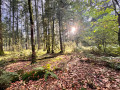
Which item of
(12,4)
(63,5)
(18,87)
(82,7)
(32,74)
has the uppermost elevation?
(12,4)

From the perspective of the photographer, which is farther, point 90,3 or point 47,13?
point 47,13

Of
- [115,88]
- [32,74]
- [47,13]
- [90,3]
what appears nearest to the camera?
[115,88]

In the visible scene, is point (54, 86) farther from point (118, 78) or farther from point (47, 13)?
point (47, 13)

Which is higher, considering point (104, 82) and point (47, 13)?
point (47, 13)

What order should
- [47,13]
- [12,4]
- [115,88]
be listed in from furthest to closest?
[12,4] → [47,13] → [115,88]

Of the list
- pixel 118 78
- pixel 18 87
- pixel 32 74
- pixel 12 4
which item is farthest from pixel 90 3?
pixel 12 4

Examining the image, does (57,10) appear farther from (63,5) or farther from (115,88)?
(115,88)

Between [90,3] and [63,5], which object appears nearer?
[90,3]

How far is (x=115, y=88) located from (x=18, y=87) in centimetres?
418

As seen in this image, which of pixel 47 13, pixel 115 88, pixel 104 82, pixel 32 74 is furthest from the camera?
pixel 47 13

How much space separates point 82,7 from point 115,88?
222 inches

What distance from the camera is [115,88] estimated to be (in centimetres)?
241

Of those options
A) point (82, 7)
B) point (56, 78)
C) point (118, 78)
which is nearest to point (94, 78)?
point (118, 78)

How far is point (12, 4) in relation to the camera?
1347cm
